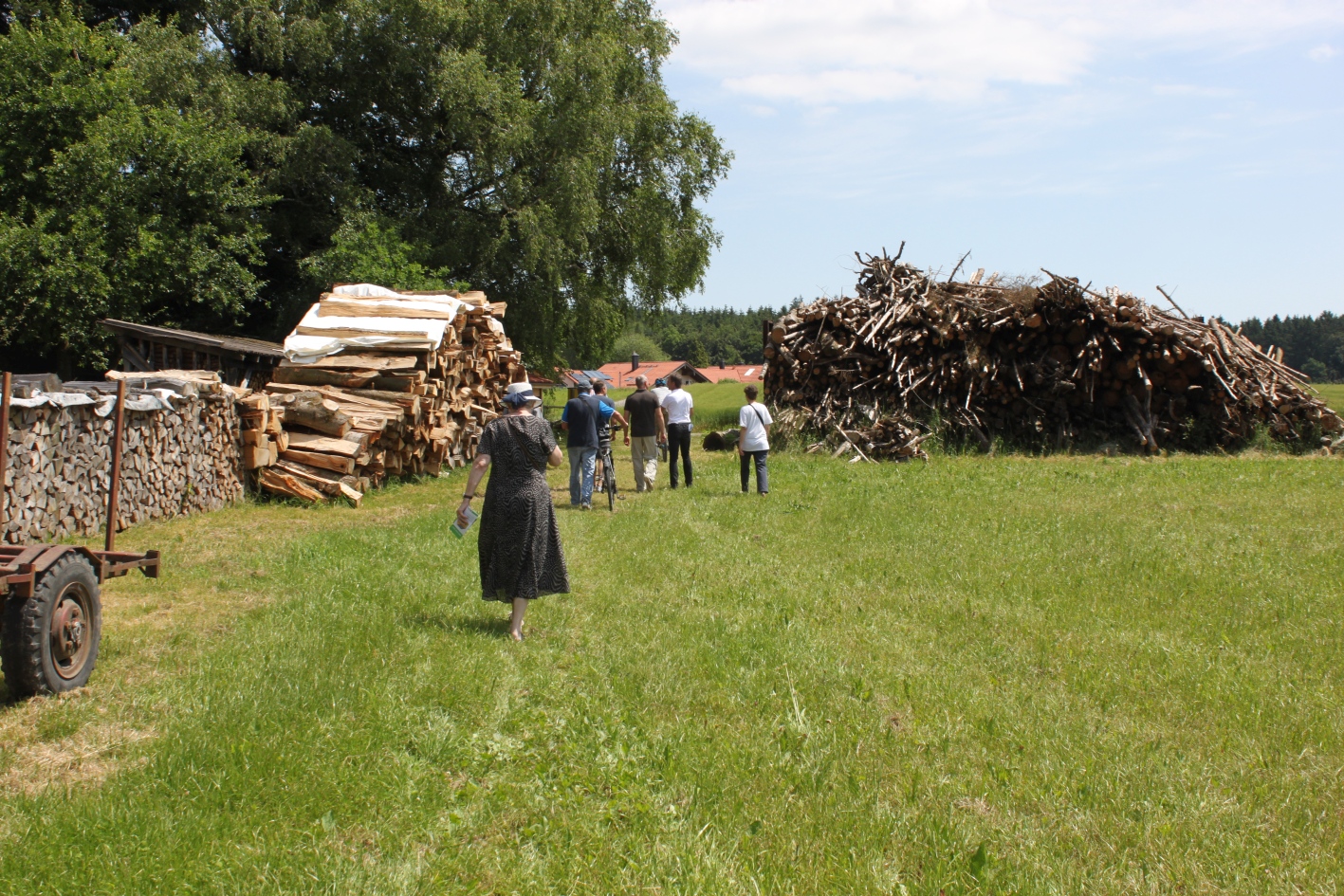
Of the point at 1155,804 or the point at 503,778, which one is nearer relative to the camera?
the point at 1155,804

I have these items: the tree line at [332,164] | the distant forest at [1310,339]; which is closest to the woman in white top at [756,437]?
the tree line at [332,164]

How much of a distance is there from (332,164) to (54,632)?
21189 mm

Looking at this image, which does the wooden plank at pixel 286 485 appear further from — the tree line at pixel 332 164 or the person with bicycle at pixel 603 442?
the tree line at pixel 332 164

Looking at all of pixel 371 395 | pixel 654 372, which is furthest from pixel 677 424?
pixel 654 372

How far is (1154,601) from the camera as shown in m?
7.60

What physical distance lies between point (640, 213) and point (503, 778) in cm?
2555

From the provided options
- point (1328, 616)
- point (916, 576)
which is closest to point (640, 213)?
point (916, 576)

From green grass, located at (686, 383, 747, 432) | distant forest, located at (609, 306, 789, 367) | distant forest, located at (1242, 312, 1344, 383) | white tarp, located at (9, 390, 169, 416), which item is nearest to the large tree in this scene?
white tarp, located at (9, 390, 169, 416)

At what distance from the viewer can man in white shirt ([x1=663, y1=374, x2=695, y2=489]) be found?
15.5 m

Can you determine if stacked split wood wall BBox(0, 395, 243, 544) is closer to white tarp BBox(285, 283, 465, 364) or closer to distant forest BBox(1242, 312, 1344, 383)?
white tarp BBox(285, 283, 465, 364)

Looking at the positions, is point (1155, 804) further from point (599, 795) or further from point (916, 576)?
point (916, 576)

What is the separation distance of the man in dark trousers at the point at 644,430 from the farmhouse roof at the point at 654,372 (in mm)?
44149

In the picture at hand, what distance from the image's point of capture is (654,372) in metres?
91.5

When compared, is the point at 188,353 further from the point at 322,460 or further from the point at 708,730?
the point at 708,730
